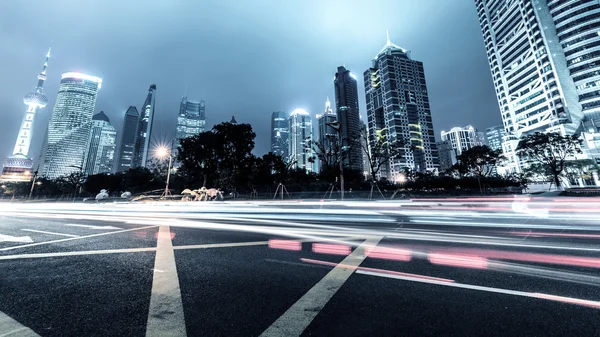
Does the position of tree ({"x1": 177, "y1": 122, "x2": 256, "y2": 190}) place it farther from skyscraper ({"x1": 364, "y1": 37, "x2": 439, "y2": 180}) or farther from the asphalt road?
skyscraper ({"x1": 364, "y1": 37, "x2": 439, "y2": 180})

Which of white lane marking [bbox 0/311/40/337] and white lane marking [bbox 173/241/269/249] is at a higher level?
white lane marking [bbox 173/241/269/249]

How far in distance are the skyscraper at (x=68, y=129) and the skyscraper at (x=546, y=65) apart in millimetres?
264070

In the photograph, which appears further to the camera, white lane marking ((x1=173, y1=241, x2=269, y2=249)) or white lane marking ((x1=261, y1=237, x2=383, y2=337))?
white lane marking ((x1=173, y1=241, x2=269, y2=249))

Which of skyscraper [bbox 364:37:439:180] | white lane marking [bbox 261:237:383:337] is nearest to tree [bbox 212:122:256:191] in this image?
white lane marking [bbox 261:237:383:337]

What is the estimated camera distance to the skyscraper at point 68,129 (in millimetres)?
173125

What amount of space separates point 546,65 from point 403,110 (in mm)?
76774

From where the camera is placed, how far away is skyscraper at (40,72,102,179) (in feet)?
568

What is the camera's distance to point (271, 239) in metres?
6.36

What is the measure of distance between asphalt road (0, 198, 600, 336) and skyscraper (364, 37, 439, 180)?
484ft

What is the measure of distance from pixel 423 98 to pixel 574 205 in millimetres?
181240

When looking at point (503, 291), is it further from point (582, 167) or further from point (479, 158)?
point (582, 167)

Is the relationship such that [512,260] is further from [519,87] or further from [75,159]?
[75,159]

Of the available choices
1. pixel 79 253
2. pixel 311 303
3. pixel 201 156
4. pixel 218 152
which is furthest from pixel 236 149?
pixel 311 303

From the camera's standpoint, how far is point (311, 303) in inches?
106
